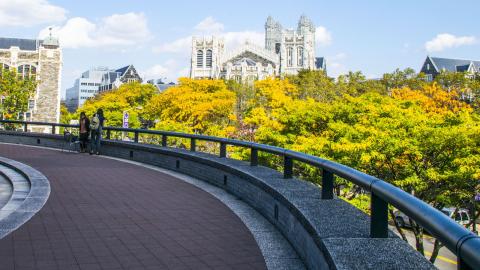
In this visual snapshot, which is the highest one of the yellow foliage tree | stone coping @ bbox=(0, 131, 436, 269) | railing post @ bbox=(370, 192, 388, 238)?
the yellow foliage tree

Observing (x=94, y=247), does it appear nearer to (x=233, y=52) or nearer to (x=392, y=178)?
(x=392, y=178)

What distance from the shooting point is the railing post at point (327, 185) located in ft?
17.7

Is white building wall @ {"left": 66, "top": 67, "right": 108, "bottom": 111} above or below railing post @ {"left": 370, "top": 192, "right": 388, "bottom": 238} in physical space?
above

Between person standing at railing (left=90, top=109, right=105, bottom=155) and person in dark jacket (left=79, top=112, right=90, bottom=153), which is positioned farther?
person in dark jacket (left=79, top=112, right=90, bottom=153)

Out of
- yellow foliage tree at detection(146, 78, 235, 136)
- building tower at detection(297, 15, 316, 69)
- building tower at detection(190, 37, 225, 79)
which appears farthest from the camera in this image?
building tower at detection(297, 15, 316, 69)

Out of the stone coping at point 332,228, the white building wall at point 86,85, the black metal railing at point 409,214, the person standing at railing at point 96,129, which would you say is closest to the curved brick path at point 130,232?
the stone coping at point 332,228

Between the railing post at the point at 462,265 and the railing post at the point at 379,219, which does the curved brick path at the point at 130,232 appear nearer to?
the railing post at the point at 379,219

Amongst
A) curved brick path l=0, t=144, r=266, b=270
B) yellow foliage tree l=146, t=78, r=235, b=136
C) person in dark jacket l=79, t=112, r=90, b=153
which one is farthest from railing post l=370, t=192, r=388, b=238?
yellow foliage tree l=146, t=78, r=235, b=136

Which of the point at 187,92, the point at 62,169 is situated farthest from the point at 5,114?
the point at 62,169

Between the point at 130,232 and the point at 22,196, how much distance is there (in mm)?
3371

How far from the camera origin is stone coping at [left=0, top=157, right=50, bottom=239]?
20.5 feet

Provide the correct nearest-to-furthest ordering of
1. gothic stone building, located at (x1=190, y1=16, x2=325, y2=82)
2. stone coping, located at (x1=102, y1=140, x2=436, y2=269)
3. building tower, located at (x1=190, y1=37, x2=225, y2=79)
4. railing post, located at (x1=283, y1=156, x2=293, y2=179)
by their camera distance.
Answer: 1. stone coping, located at (x1=102, y1=140, x2=436, y2=269)
2. railing post, located at (x1=283, y1=156, x2=293, y2=179)
3. gothic stone building, located at (x1=190, y1=16, x2=325, y2=82)
4. building tower, located at (x1=190, y1=37, x2=225, y2=79)

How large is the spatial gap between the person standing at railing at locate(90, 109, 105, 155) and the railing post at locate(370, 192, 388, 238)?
14222 mm

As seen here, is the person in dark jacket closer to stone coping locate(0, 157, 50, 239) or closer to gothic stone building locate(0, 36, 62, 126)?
stone coping locate(0, 157, 50, 239)
